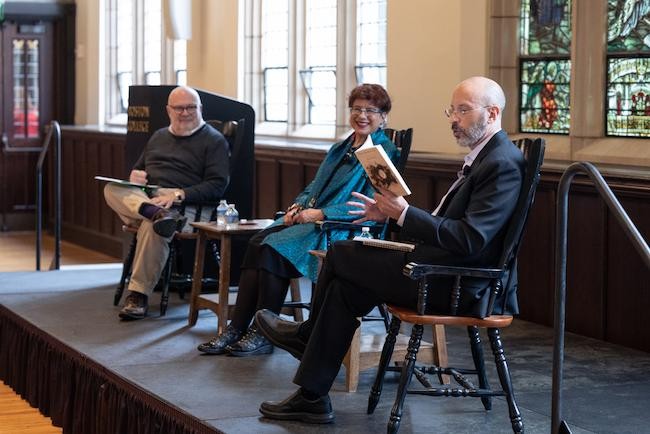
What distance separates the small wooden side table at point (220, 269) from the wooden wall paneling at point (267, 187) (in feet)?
8.77

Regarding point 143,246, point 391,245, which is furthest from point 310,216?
point 143,246

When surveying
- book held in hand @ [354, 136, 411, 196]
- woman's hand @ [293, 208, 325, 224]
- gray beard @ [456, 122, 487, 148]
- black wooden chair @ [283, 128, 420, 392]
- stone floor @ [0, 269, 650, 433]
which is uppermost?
gray beard @ [456, 122, 487, 148]

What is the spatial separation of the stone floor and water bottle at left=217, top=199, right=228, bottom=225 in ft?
1.73

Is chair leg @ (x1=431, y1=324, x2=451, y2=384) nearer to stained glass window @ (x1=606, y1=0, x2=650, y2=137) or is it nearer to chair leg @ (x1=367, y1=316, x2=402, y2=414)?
chair leg @ (x1=367, y1=316, x2=402, y2=414)

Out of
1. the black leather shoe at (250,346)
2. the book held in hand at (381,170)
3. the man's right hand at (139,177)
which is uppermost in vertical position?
the book held in hand at (381,170)

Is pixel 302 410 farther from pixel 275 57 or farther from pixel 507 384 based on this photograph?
pixel 275 57

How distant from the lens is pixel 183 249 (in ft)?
22.9

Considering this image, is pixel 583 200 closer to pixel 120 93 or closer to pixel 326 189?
pixel 326 189

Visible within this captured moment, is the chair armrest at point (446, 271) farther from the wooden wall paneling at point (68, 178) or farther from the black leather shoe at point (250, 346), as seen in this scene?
the wooden wall paneling at point (68, 178)

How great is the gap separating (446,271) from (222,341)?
168cm

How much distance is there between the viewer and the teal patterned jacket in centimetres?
518

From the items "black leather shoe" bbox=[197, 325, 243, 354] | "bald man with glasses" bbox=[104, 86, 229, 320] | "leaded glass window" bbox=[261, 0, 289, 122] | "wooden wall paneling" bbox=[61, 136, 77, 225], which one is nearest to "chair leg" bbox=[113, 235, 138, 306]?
"bald man with glasses" bbox=[104, 86, 229, 320]

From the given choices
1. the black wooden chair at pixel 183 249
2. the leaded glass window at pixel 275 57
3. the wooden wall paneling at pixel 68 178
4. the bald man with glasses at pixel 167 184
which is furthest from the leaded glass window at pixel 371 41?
the wooden wall paneling at pixel 68 178

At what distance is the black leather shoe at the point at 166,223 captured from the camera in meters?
6.13
